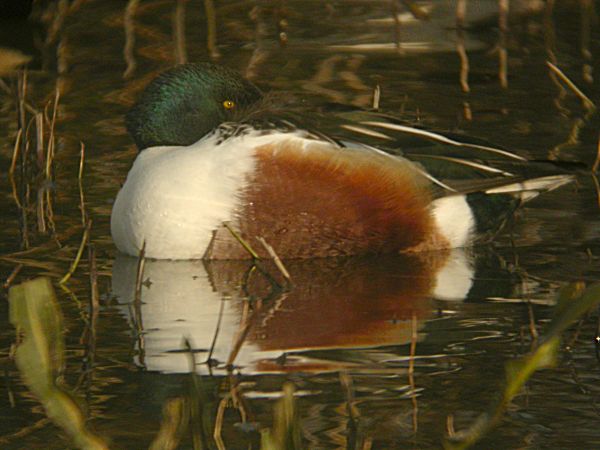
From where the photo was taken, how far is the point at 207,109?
682 cm

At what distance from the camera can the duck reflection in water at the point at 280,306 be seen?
5164 millimetres

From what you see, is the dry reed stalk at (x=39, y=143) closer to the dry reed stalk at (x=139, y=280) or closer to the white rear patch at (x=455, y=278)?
the dry reed stalk at (x=139, y=280)

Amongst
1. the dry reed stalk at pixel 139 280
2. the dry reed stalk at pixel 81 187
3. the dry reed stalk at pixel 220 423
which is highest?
the dry reed stalk at pixel 220 423

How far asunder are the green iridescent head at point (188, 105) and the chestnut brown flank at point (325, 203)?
556 millimetres

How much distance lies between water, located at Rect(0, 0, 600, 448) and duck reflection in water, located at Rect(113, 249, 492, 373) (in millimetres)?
13

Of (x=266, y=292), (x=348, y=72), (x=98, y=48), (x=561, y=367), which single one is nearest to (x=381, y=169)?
(x=266, y=292)

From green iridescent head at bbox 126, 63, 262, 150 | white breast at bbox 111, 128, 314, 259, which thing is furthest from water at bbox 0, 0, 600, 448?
green iridescent head at bbox 126, 63, 262, 150

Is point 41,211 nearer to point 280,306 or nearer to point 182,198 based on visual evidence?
point 182,198

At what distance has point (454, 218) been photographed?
6656mm

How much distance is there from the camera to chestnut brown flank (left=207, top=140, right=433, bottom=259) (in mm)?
6348

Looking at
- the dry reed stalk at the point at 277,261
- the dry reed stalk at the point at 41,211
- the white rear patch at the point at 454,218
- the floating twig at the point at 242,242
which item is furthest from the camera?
the dry reed stalk at the point at 41,211

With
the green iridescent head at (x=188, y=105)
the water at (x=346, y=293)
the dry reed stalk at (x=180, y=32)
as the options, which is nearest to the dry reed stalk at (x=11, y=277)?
the water at (x=346, y=293)

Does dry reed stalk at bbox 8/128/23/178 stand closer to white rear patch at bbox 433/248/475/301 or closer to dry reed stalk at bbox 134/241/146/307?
dry reed stalk at bbox 134/241/146/307

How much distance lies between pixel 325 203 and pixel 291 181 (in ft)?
0.55
